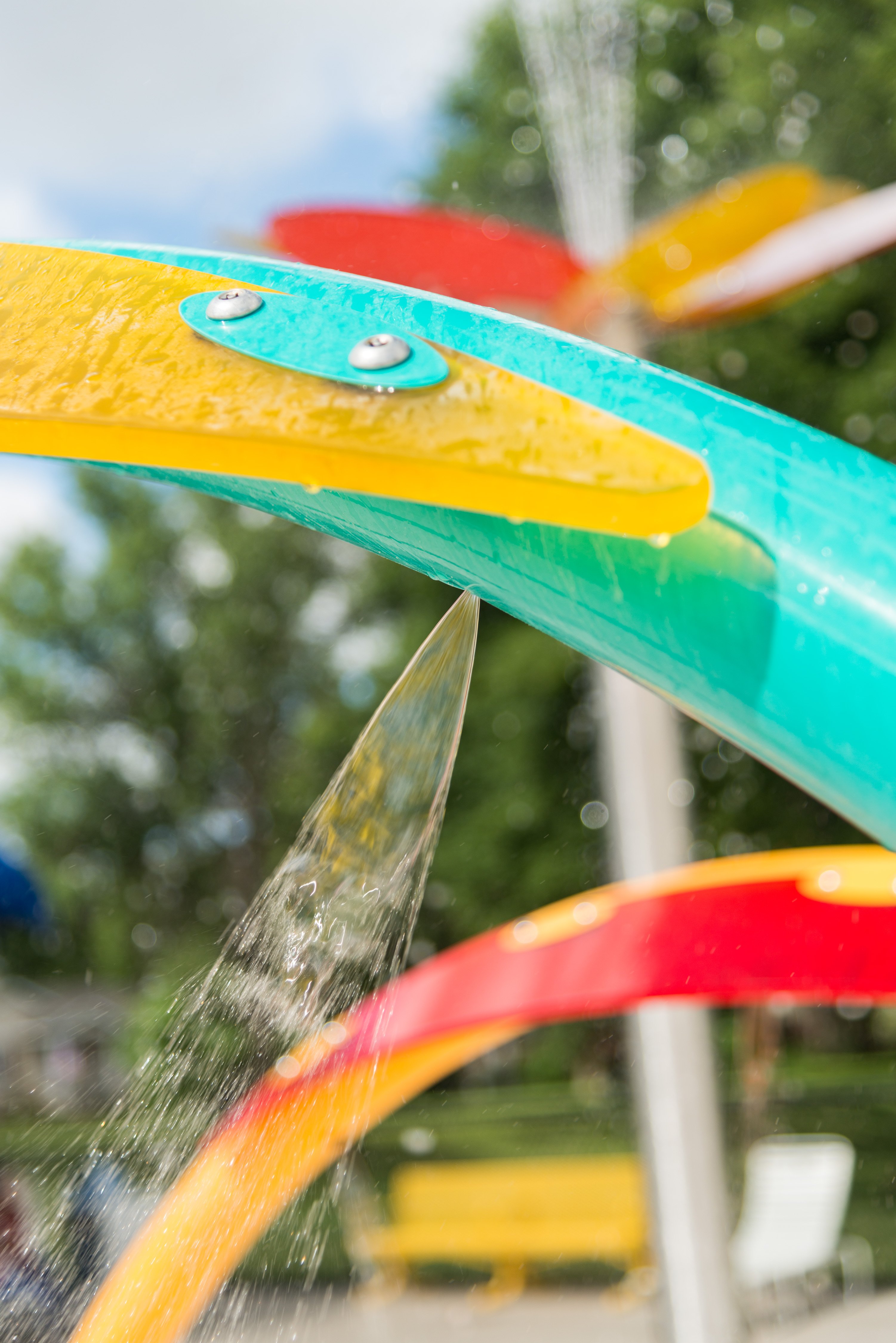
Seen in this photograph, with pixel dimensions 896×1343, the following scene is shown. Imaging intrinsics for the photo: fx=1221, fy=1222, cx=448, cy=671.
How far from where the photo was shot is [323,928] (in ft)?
6.42

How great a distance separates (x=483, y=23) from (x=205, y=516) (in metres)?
7.70

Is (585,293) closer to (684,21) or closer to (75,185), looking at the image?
(684,21)

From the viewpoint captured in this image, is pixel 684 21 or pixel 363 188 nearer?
pixel 684 21

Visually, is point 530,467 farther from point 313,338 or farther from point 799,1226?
point 799,1226

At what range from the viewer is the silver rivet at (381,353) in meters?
1.34

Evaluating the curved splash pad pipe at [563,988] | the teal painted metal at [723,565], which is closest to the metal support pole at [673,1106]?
the curved splash pad pipe at [563,988]

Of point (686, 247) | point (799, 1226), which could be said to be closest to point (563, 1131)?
point (799, 1226)

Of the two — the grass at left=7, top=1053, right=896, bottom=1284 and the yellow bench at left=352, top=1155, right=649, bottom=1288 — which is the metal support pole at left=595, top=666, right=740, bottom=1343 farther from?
the yellow bench at left=352, top=1155, right=649, bottom=1288

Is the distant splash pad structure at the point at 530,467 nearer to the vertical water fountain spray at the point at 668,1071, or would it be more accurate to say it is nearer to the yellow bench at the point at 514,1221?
the vertical water fountain spray at the point at 668,1071

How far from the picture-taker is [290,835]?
54.7ft

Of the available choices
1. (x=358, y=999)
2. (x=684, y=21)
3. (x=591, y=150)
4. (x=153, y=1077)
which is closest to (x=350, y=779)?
(x=358, y=999)

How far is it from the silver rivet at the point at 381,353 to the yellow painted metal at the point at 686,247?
4988mm

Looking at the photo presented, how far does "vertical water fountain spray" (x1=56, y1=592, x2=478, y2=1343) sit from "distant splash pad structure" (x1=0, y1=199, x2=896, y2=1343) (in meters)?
0.27

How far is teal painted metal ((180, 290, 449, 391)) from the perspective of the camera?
1335 millimetres
